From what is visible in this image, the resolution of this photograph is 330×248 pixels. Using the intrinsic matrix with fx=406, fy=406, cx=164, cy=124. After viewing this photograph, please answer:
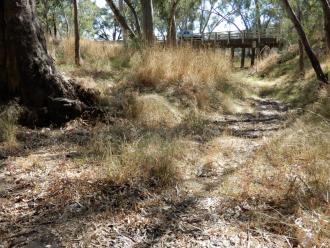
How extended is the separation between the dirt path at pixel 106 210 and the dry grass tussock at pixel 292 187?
0.09 m

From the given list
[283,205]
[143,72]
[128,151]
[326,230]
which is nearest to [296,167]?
[283,205]

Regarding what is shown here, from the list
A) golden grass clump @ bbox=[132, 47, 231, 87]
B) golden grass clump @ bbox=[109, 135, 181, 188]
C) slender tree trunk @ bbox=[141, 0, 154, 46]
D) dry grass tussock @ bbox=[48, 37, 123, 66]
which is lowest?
golden grass clump @ bbox=[109, 135, 181, 188]

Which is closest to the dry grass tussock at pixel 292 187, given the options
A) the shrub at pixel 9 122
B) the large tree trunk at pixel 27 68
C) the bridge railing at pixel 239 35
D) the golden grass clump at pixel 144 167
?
the golden grass clump at pixel 144 167

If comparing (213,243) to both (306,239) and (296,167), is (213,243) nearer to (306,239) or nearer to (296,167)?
(306,239)

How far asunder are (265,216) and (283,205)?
0.69ft

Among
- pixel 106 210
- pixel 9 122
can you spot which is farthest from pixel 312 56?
pixel 106 210

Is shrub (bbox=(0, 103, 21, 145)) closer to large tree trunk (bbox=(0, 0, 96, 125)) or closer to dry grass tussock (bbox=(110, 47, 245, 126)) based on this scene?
large tree trunk (bbox=(0, 0, 96, 125))

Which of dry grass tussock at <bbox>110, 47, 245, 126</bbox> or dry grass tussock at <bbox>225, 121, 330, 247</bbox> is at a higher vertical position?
dry grass tussock at <bbox>110, 47, 245, 126</bbox>

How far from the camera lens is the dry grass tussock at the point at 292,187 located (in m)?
2.32

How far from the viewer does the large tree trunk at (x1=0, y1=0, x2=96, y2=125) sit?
424cm

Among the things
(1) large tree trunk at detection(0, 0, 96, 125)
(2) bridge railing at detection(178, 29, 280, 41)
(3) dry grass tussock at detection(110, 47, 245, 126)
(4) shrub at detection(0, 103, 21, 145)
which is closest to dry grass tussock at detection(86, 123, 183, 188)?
(4) shrub at detection(0, 103, 21, 145)

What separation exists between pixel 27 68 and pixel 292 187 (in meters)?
2.92

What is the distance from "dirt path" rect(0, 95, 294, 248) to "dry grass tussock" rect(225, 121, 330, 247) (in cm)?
9

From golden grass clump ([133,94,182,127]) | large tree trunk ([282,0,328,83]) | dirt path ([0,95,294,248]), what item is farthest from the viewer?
large tree trunk ([282,0,328,83])
